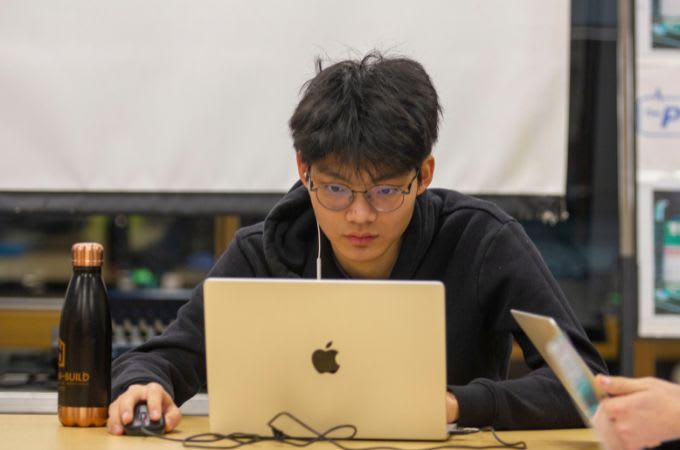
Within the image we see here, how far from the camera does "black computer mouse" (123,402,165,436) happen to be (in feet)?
5.17

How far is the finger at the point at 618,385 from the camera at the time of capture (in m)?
1.37

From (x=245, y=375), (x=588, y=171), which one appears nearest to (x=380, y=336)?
(x=245, y=375)

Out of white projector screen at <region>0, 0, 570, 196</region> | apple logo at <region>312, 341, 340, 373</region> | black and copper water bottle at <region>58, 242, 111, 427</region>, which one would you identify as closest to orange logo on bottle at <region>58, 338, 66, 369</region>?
black and copper water bottle at <region>58, 242, 111, 427</region>

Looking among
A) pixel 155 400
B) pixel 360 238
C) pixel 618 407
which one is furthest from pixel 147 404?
pixel 618 407

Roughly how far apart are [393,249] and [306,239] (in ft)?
0.60

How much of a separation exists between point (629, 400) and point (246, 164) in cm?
192

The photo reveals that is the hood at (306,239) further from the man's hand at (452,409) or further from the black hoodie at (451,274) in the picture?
the man's hand at (452,409)

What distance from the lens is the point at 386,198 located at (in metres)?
1.80

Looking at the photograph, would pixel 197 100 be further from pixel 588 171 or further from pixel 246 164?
pixel 588 171

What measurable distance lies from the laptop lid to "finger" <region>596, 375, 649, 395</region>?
0.22 meters

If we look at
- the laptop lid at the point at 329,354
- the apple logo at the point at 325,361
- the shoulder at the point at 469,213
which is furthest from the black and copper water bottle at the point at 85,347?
the shoulder at the point at 469,213

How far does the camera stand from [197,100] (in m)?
3.12

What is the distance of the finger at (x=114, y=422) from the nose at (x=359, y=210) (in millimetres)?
505

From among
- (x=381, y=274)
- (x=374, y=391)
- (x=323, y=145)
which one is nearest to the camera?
(x=374, y=391)
